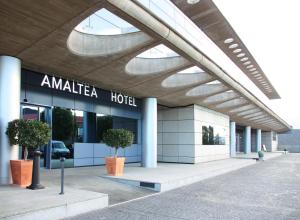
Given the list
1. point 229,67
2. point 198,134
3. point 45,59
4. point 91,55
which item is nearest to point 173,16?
point 91,55

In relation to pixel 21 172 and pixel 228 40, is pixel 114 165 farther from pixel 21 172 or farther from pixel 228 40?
pixel 228 40

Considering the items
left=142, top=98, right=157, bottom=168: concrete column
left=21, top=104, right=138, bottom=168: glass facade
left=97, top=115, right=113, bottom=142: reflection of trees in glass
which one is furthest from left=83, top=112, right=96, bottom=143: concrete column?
left=142, top=98, right=157, bottom=168: concrete column

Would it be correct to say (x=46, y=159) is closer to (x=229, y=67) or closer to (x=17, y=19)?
(x=17, y=19)

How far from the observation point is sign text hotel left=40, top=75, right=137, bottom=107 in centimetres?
1532

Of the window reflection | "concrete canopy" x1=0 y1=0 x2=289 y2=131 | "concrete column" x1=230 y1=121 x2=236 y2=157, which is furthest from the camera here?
"concrete column" x1=230 y1=121 x2=236 y2=157

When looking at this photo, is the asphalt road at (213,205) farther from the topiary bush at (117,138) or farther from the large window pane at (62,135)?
the large window pane at (62,135)

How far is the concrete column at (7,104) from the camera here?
10.6 meters

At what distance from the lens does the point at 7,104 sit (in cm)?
1074

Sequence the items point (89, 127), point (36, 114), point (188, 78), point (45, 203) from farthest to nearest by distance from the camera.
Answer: point (89, 127) < point (188, 78) < point (36, 114) < point (45, 203)

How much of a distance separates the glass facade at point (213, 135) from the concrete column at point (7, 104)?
16.7 m

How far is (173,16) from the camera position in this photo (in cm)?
1192

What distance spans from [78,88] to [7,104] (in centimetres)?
634

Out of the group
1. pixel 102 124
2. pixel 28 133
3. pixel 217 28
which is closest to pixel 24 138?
pixel 28 133

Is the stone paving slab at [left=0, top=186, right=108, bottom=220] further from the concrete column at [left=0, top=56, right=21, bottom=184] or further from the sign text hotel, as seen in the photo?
the sign text hotel
